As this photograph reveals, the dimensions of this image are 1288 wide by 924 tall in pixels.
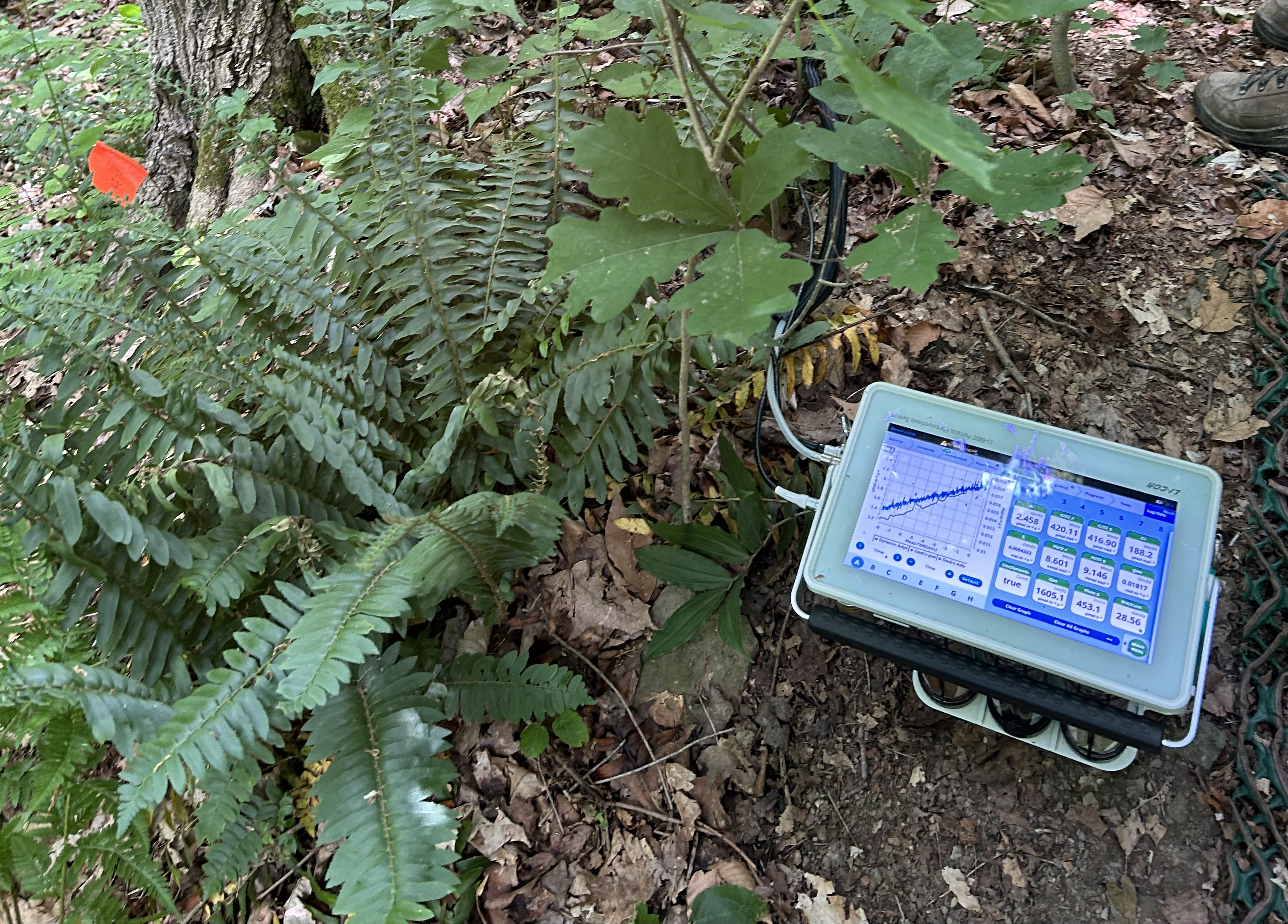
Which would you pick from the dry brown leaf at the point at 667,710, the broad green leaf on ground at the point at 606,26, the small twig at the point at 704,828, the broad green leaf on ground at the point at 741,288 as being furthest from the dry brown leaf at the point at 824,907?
the broad green leaf on ground at the point at 606,26

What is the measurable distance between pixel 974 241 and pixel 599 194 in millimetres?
1559

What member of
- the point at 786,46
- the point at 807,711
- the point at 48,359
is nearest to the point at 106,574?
the point at 48,359

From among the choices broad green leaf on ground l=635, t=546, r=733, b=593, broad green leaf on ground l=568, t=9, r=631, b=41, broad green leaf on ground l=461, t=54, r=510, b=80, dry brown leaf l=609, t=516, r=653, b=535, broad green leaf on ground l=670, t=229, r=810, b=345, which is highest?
broad green leaf on ground l=461, t=54, r=510, b=80

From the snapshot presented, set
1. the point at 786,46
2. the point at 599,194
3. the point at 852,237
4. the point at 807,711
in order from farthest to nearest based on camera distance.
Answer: the point at 852,237
the point at 807,711
the point at 786,46
the point at 599,194

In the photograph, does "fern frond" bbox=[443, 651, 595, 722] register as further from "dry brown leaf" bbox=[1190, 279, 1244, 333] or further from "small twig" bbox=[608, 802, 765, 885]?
"dry brown leaf" bbox=[1190, 279, 1244, 333]

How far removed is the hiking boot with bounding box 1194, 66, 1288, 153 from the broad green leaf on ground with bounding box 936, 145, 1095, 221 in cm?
169

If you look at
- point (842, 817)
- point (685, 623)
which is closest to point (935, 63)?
point (685, 623)

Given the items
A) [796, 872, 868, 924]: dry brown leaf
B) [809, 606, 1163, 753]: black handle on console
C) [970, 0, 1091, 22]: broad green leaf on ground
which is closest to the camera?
[970, 0, 1091, 22]: broad green leaf on ground

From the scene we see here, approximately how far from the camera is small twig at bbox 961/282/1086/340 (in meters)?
2.04

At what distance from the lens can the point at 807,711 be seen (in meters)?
1.74

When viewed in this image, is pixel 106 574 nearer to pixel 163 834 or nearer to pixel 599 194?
pixel 163 834

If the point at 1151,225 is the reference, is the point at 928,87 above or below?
above

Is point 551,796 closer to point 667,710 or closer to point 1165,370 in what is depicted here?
point 667,710

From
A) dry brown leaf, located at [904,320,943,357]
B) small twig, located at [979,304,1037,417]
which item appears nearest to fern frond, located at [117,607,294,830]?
dry brown leaf, located at [904,320,943,357]
